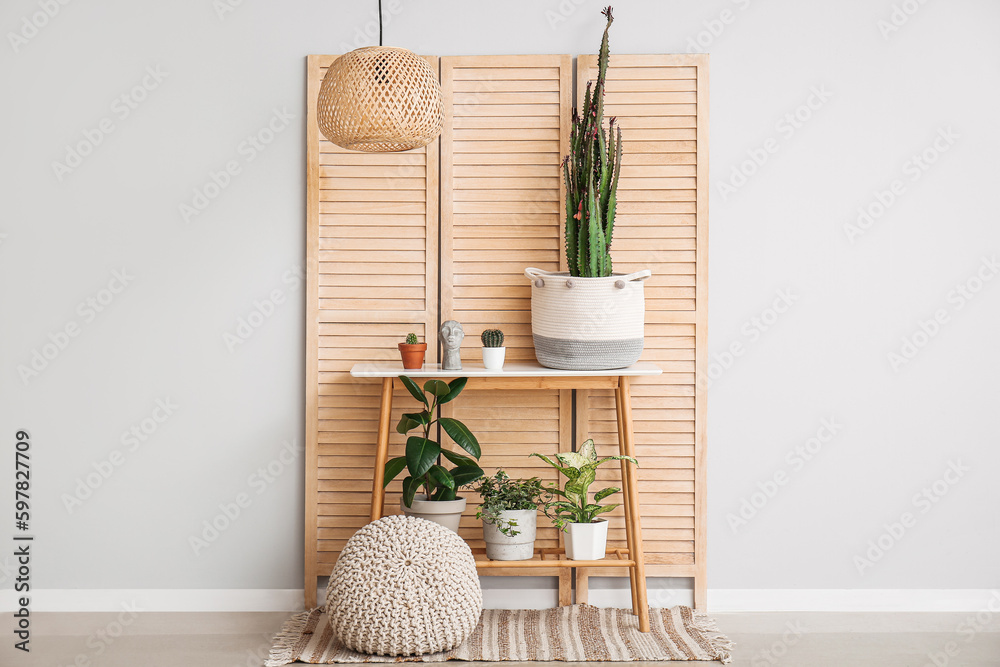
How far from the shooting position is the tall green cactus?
2461 millimetres

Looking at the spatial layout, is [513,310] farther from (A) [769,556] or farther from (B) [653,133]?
(A) [769,556]

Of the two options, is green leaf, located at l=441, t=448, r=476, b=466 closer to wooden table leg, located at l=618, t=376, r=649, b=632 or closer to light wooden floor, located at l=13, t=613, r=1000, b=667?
wooden table leg, located at l=618, t=376, r=649, b=632

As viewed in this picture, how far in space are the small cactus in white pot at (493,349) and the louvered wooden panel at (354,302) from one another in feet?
0.95

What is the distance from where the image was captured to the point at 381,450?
2.45m

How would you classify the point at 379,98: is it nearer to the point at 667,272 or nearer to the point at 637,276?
the point at 637,276

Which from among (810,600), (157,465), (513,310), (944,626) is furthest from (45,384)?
(944,626)

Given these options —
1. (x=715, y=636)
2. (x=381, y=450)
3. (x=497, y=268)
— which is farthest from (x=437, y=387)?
(x=715, y=636)

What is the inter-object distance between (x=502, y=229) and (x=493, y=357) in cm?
49

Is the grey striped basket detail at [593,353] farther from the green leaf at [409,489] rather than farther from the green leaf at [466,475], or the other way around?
the green leaf at [409,489]

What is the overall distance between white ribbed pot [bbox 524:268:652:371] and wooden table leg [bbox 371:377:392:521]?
54 centimetres

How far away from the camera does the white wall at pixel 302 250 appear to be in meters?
2.65

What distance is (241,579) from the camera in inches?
105

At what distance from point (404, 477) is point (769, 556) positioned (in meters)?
1.32

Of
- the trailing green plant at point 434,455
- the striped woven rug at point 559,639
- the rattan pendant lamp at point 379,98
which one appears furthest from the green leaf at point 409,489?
the rattan pendant lamp at point 379,98
